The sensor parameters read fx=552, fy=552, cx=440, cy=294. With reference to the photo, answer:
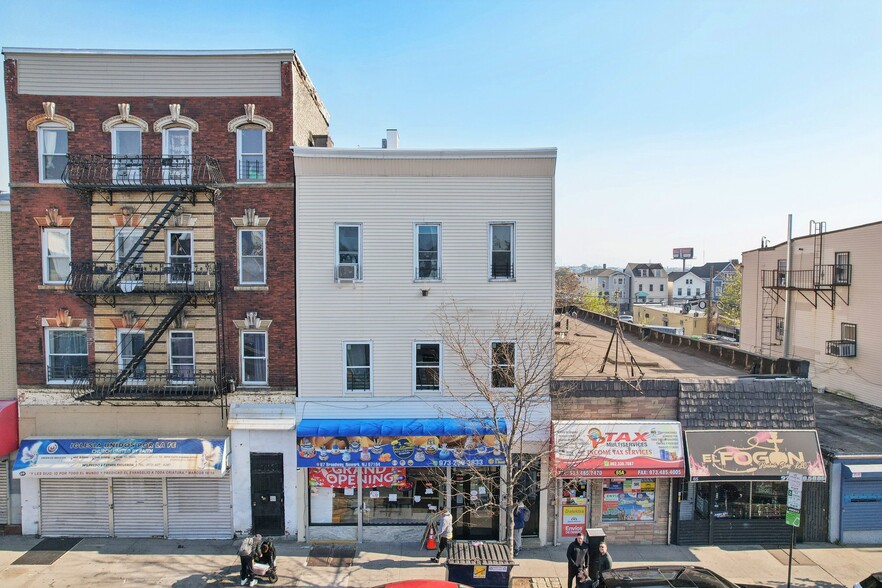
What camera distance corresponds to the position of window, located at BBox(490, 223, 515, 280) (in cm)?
1597

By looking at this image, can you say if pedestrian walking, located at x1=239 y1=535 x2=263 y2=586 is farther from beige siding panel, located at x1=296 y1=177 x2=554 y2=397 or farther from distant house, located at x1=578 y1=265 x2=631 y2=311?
distant house, located at x1=578 y1=265 x2=631 y2=311

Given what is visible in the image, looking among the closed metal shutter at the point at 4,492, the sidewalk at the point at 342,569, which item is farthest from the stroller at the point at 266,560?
the closed metal shutter at the point at 4,492

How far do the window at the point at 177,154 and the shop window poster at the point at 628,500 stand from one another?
14.8 meters

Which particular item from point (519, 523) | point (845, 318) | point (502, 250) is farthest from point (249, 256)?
point (845, 318)

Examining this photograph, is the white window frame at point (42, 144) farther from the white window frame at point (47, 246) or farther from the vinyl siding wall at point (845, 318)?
the vinyl siding wall at point (845, 318)

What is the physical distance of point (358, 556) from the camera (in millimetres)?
14828

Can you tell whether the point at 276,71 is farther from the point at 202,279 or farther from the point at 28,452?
the point at 28,452

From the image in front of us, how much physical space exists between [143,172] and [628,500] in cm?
1643

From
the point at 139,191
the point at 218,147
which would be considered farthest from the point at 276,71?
the point at 139,191

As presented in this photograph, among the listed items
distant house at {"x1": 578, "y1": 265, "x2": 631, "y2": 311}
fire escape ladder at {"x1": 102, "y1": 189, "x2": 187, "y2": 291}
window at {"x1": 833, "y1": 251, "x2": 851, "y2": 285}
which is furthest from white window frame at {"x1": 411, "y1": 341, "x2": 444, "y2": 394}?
distant house at {"x1": 578, "y1": 265, "x2": 631, "y2": 311}

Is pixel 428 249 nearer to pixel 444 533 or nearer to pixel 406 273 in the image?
pixel 406 273

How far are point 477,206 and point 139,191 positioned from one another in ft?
31.4

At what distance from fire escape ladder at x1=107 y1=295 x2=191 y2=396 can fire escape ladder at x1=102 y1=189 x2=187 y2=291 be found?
160cm

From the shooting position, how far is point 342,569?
46.2 ft
